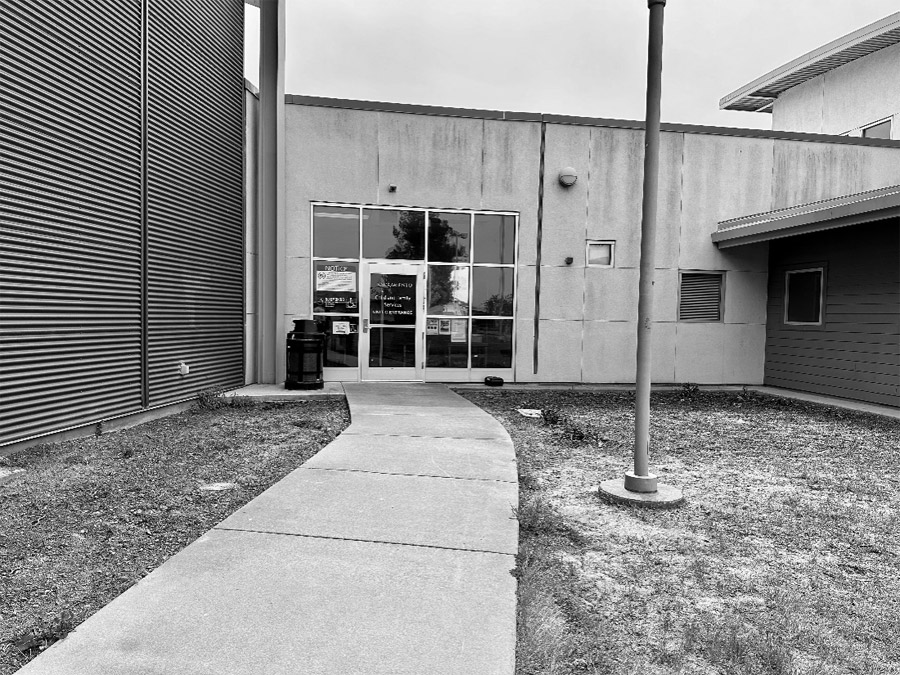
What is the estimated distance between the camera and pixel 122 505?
4.44m

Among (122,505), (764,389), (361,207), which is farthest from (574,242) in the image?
(122,505)

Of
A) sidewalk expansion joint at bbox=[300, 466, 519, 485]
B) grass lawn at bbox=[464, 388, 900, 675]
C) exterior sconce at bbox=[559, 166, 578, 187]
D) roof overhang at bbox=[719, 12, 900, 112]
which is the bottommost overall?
grass lawn at bbox=[464, 388, 900, 675]

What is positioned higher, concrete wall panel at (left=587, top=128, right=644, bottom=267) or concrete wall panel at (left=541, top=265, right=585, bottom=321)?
concrete wall panel at (left=587, top=128, right=644, bottom=267)

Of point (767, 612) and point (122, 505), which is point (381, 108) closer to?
point (122, 505)

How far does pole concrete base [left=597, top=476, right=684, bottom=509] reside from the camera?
4688 mm

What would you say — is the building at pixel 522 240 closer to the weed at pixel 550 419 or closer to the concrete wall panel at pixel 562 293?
the concrete wall panel at pixel 562 293

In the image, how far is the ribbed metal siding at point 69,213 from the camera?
5.66 metres

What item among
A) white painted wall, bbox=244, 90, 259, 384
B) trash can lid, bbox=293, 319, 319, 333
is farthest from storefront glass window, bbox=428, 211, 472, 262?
white painted wall, bbox=244, 90, 259, 384

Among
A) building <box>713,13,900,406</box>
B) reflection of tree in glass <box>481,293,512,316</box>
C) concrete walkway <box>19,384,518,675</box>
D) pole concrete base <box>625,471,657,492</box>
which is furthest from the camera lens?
reflection of tree in glass <box>481,293,512,316</box>

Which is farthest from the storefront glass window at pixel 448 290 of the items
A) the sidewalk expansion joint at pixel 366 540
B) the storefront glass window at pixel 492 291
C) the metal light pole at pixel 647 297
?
the sidewalk expansion joint at pixel 366 540

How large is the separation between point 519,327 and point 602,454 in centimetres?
571

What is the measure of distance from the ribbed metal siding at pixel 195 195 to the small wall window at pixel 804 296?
10485mm

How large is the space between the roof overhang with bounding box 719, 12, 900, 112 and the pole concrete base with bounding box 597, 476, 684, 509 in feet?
59.8

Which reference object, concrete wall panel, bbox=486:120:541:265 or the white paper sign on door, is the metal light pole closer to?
concrete wall panel, bbox=486:120:541:265
